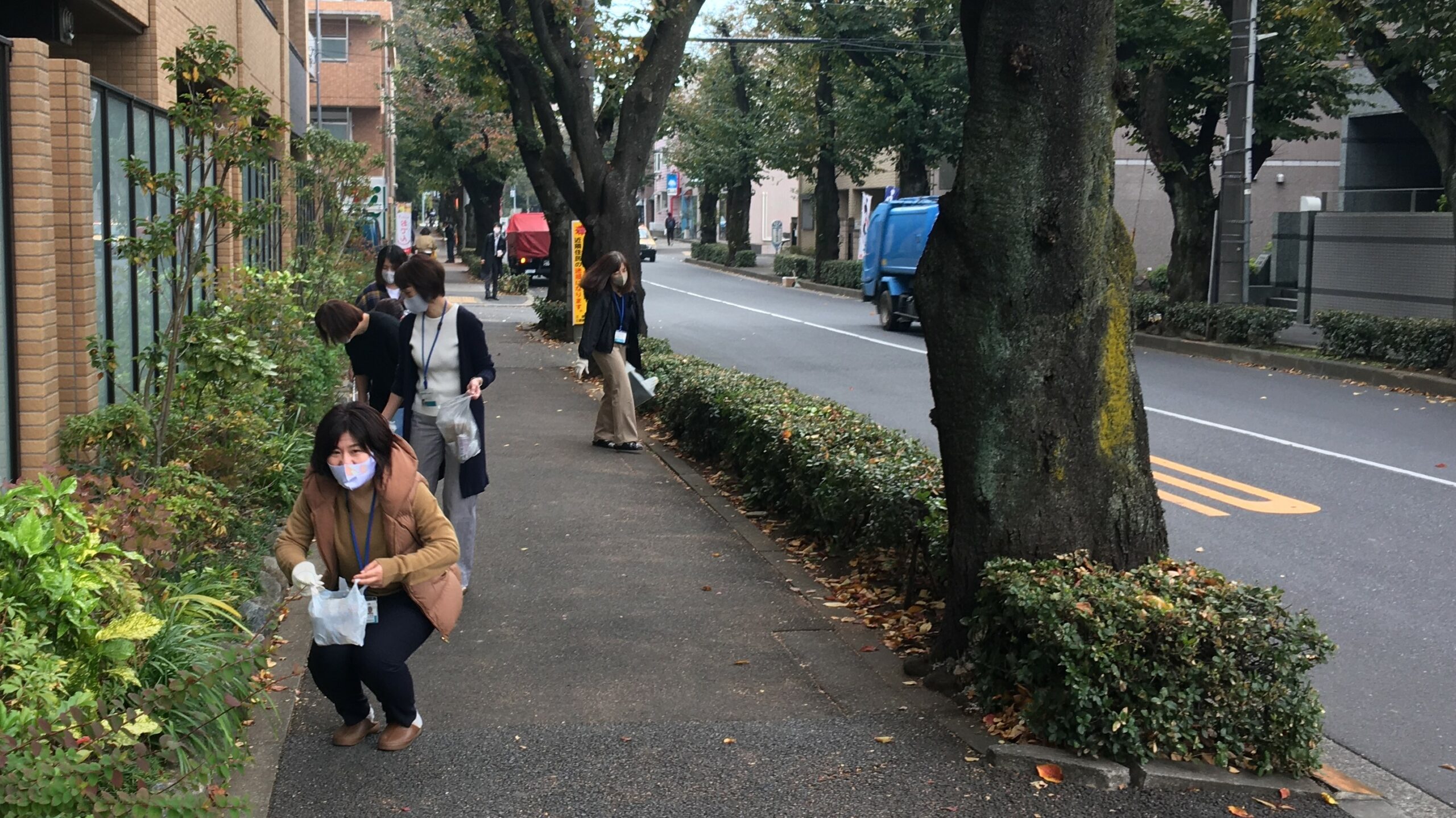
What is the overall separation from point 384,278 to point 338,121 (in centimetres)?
4718

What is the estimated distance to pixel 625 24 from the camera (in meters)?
20.5

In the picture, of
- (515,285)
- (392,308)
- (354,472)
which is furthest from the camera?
(515,285)

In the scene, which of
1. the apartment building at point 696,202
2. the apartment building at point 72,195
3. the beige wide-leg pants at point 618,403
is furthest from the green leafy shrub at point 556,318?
the apartment building at point 696,202

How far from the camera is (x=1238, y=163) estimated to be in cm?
2158

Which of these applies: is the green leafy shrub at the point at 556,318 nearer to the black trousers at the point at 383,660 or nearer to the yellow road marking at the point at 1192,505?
the yellow road marking at the point at 1192,505

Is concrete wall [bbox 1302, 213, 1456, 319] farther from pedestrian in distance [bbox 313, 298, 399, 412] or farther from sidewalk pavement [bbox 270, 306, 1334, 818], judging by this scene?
pedestrian in distance [bbox 313, 298, 399, 412]

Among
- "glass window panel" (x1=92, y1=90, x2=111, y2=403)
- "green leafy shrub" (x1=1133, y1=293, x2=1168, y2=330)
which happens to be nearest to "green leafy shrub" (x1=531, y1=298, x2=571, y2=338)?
"green leafy shrub" (x1=1133, y1=293, x2=1168, y2=330)

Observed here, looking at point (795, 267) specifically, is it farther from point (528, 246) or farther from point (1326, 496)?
point (1326, 496)

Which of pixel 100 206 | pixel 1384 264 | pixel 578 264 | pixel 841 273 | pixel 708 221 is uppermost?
pixel 708 221

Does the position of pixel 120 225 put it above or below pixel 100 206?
below

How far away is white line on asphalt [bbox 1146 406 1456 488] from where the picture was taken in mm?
11328

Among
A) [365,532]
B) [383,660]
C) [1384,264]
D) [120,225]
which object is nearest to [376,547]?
[365,532]

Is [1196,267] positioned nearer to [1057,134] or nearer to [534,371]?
[534,371]

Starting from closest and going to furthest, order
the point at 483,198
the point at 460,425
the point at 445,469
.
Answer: the point at 460,425 < the point at 445,469 < the point at 483,198
